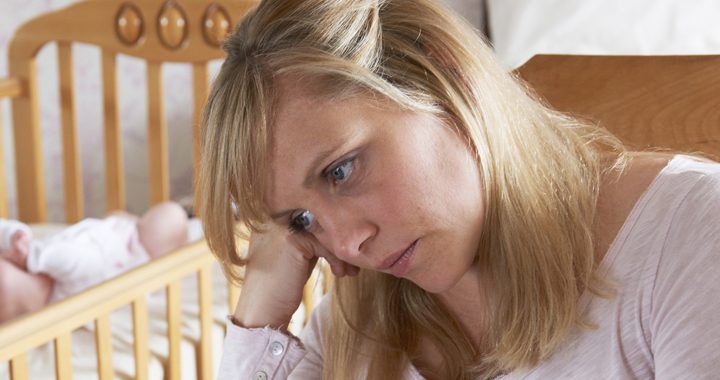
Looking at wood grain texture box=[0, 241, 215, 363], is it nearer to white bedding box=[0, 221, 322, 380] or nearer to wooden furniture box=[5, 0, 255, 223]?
white bedding box=[0, 221, 322, 380]

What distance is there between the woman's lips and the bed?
1.65ft

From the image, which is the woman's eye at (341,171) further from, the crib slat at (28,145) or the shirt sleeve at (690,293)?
the crib slat at (28,145)

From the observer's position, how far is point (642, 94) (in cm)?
128

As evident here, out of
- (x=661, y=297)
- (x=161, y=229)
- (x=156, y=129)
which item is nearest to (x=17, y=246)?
(x=161, y=229)

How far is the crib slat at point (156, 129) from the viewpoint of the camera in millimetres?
2355

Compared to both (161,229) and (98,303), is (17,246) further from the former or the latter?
(98,303)


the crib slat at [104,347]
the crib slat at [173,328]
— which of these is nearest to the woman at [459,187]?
the crib slat at [104,347]

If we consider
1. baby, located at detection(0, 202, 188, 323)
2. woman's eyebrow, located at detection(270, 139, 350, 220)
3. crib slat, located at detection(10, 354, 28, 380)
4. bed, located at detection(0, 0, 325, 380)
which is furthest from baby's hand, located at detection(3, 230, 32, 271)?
woman's eyebrow, located at detection(270, 139, 350, 220)

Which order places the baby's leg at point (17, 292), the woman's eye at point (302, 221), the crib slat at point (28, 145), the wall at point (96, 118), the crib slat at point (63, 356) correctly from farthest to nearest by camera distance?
1. the wall at point (96, 118)
2. the crib slat at point (28, 145)
3. the baby's leg at point (17, 292)
4. the crib slat at point (63, 356)
5. the woman's eye at point (302, 221)

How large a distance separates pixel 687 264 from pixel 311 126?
13.3 inches

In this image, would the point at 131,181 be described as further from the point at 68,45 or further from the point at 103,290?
the point at 103,290

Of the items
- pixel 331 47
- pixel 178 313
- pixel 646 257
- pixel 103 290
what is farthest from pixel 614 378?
pixel 178 313

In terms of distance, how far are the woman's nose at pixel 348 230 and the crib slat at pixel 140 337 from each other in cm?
64

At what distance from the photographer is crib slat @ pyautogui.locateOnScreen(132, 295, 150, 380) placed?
5.11 ft
